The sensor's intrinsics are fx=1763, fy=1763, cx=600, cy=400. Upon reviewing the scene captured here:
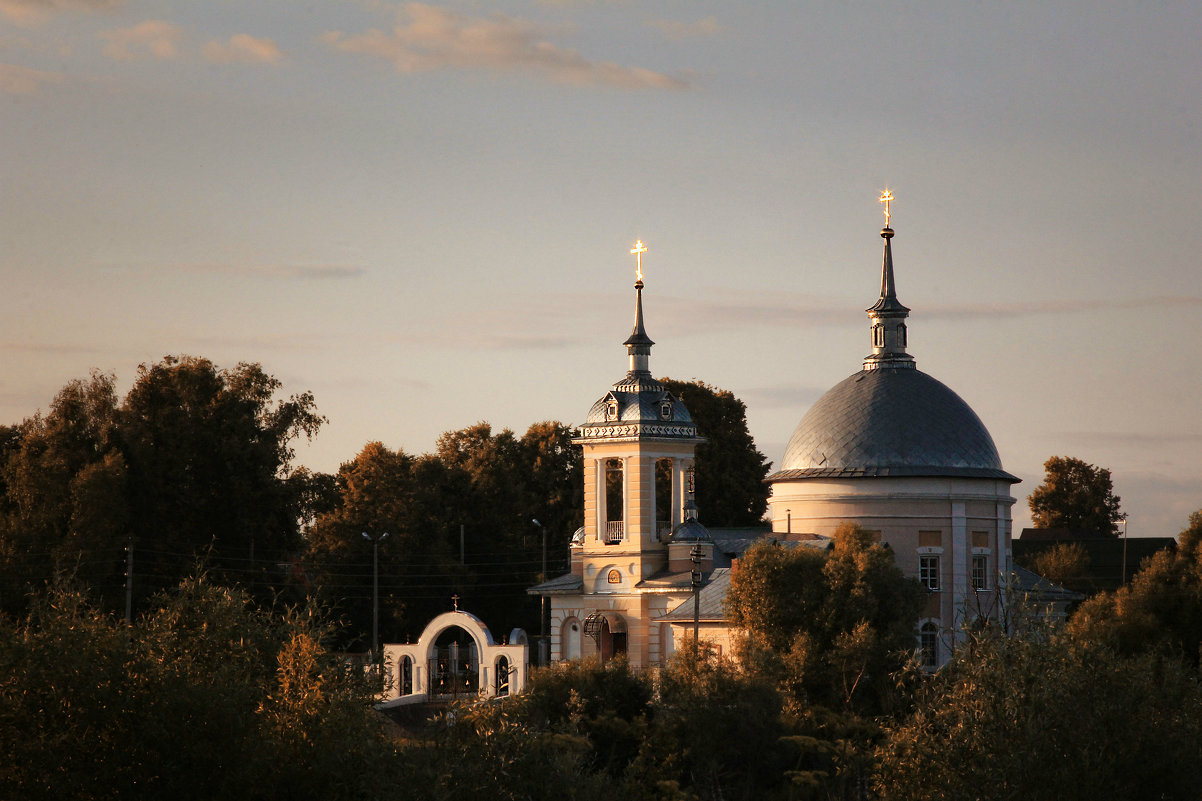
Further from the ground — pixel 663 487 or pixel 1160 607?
pixel 663 487

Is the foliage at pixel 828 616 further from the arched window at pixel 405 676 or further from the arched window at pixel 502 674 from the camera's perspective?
the arched window at pixel 405 676

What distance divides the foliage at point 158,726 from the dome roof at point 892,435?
2830 centimetres

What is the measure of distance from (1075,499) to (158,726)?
7690 centimetres

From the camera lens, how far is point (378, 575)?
70.4m

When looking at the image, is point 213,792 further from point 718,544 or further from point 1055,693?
point 718,544

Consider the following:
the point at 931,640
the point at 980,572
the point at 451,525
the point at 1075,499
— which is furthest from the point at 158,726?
the point at 1075,499

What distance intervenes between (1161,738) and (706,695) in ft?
44.5

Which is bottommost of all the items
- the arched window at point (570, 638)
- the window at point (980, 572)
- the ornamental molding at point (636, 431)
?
the arched window at point (570, 638)

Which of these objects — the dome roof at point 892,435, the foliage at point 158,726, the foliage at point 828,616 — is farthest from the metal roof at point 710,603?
the foliage at point 158,726

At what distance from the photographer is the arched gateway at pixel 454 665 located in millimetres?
55438

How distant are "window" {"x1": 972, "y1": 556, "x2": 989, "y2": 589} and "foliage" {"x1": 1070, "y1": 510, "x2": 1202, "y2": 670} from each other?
330 centimetres

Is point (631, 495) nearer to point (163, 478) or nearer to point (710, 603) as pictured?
point (710, 603)

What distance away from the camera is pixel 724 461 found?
80.5 metres

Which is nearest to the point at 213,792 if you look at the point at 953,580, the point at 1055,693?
the point at 1055,693
